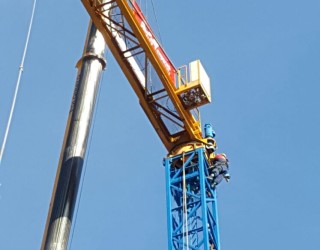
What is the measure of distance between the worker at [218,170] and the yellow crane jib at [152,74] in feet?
3.41

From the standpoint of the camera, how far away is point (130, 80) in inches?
1191

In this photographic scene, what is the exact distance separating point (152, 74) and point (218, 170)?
448cm

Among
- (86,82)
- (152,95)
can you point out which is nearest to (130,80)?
(152,95)

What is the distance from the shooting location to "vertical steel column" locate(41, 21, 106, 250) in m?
21.4

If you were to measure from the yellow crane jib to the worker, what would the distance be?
3.41 feet

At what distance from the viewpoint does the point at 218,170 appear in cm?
3102

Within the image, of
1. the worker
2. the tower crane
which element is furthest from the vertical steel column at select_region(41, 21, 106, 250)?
the worker

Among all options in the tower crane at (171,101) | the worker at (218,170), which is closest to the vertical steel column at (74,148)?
the tower crane at (171,101)

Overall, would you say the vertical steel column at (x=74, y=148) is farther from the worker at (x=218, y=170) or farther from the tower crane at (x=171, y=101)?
the worker at (x=218, y=170)

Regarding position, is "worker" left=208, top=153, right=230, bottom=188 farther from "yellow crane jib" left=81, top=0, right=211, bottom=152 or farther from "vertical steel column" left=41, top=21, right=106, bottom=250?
"vertical steel column" left=41, top=21, right=106, bottom=250

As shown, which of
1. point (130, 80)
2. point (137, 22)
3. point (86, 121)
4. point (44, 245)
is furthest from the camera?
point (130, 80)

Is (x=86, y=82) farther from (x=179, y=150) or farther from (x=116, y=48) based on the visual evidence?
(x=179, y=150)

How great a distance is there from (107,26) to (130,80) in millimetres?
2656

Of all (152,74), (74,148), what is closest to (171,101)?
(152,74)
